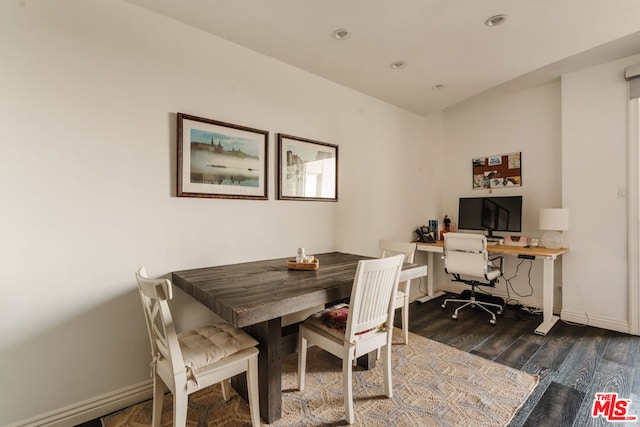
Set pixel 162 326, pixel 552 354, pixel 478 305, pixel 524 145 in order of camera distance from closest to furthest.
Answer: pixel 162 326 → pixel 552 354 → pixel 478 305 → pixel 524 145

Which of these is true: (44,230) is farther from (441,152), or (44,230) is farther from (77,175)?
(441,152)

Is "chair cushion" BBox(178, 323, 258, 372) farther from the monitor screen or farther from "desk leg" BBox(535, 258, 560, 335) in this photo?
the monitor screen

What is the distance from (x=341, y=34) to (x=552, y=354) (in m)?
3.10

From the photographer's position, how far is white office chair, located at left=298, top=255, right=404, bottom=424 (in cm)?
156

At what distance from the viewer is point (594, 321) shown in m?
2.94

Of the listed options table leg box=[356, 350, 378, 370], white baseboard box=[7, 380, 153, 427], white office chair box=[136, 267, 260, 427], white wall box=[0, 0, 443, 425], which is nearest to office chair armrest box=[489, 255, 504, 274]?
table leg box=[356, 350, 378, 370]

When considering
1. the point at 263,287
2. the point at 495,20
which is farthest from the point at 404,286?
the point at 495,20

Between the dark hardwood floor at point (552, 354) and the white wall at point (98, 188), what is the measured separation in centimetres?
51

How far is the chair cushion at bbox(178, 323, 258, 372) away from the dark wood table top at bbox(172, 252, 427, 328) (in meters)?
0.20

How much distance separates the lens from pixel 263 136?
2.40 meters

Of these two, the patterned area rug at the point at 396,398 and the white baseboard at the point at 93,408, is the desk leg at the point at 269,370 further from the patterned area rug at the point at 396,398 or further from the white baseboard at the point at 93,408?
the white baseboard at the point at 93,408

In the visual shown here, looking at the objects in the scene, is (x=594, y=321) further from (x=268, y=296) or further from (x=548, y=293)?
(x=268, y=296)

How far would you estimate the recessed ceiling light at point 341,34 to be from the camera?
2117 mm

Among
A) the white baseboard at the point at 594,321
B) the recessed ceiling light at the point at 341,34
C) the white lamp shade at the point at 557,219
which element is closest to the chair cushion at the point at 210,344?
the recessed ceiling light at the point at 341,34
